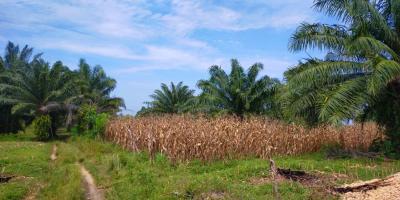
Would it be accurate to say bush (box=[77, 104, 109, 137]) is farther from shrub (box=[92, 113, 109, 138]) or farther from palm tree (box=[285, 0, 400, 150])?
palm tree (box=[285, 0, 400, 150])

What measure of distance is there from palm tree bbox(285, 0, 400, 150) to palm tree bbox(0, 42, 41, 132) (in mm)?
28084

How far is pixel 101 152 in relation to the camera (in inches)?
893

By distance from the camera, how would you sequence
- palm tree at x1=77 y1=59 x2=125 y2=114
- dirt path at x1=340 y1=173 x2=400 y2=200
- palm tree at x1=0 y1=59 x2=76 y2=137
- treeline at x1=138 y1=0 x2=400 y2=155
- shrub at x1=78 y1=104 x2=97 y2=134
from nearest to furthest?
dirt path at x1=340 y1=173 x2=400 y2=200
treeline at x1=138 y1=0 x2=400 y2=155
shrub at x1=78 y1=104 x2=97 y2=134
palm tree at x1=0 y1=59 x2=76 y2=137
palm tree at x1=77 y1=59 x2=125 y2=114

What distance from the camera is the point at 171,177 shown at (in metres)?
12.7

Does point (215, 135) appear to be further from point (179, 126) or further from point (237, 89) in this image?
point (237, 89)

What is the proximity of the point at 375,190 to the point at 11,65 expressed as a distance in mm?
43546

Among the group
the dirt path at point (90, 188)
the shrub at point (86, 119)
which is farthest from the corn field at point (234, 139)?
the shrub at point (86, 119)

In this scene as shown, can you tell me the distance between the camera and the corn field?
53.0 feet

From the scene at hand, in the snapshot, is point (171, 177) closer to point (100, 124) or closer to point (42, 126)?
point (100, 124)

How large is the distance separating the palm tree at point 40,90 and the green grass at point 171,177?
57.3ft

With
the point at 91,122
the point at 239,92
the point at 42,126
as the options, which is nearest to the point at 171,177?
the point at 239,92

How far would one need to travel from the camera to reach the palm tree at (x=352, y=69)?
47.5 ft

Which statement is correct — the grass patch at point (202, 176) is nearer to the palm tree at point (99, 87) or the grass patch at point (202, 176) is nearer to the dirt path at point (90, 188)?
the dirt path at point (90, 188)

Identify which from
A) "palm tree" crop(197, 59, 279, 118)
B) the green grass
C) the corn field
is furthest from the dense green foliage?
the corn field
